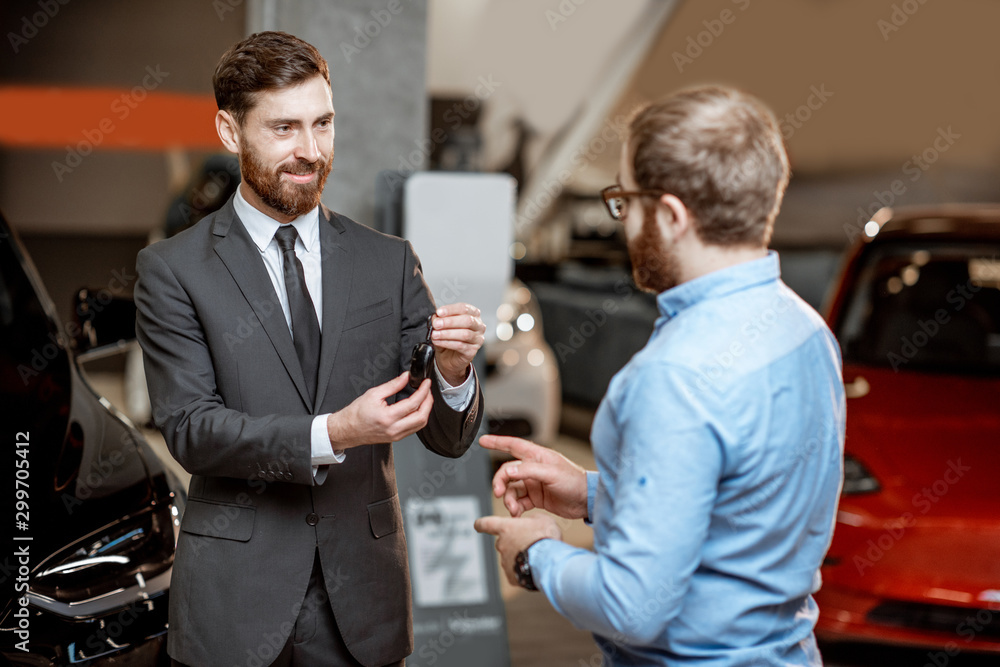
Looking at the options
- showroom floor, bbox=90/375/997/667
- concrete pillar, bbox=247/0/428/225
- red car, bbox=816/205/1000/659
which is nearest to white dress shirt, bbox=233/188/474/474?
concrete pillar, bbox=247/0/428/225

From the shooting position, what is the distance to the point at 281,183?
1489mm

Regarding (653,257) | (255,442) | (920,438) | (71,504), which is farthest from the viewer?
(920,438)

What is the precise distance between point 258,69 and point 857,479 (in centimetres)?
219

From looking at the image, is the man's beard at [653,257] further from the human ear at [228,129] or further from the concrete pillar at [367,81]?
the concrete pillar at [367,81]

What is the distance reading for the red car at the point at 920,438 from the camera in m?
2.61

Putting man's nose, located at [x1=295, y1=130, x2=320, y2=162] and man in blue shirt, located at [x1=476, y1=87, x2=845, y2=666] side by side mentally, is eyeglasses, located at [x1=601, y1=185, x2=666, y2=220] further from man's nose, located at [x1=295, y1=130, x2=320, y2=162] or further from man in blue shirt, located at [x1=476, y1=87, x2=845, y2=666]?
man's nose, located at [x1=295, y1=130, x2=320, y2=162]

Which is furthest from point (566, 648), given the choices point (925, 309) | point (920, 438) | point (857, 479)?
point (925, 309)

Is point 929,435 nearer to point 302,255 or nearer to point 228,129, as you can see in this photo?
point 302,255

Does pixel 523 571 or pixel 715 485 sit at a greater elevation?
pixel 715 485

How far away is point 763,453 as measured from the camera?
1.15 meters

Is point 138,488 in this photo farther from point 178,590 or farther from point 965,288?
point 965,288

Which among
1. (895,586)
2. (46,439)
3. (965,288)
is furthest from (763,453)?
(965,288)

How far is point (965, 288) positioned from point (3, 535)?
133 inches

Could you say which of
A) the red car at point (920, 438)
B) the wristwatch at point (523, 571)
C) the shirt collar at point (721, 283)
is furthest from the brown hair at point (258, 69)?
the red car at point (920, 438)
